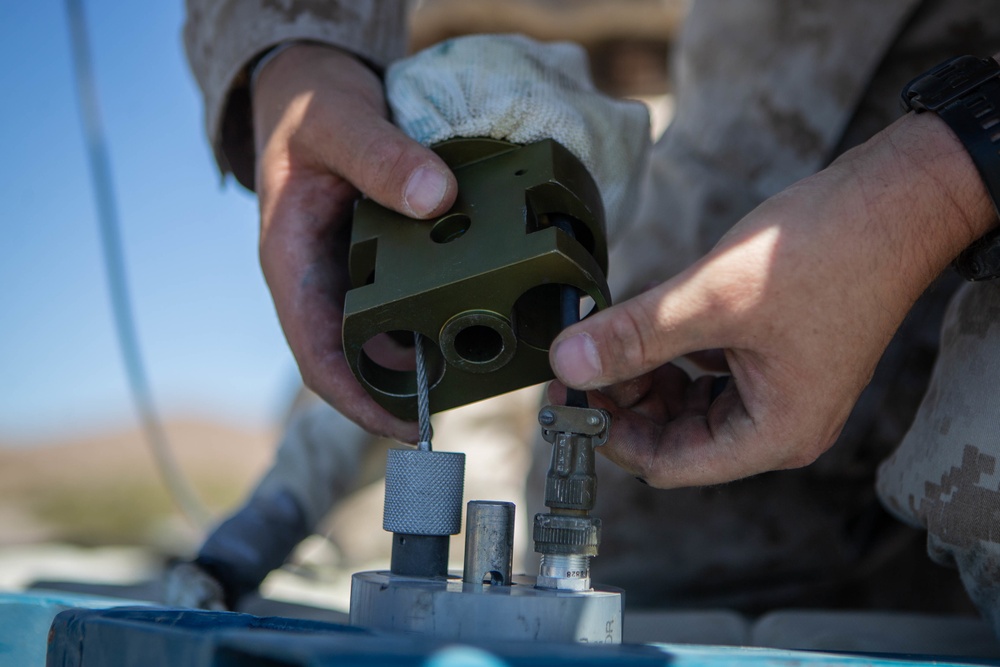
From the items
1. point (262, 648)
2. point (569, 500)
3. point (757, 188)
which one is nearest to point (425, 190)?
point (569, 500)

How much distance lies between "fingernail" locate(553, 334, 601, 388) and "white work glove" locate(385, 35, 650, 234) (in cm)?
23

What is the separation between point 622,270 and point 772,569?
1.49ft

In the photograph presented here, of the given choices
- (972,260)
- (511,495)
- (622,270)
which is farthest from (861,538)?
(511,495)

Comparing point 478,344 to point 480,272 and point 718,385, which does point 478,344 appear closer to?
point 480,272

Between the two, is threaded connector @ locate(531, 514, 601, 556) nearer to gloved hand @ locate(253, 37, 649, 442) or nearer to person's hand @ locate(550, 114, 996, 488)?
person's hand @ locate(550, 114, 996, 488)

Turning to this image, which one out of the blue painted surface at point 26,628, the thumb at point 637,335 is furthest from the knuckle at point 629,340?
the blue painted surface at point 26,628

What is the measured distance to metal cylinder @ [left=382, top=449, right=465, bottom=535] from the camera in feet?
2.06

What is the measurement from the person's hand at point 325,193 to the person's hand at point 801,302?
0.21m

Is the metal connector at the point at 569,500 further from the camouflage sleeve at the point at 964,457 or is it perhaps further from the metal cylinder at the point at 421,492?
the camouflage sleeve at the point at 964,457

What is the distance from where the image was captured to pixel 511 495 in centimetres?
207

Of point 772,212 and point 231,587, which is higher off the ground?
point 772,212

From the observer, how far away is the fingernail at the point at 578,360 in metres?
0.58

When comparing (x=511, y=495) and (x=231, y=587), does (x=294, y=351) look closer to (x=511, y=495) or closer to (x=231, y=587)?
(x=231, y=587)

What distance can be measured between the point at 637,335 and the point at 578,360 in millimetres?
41
